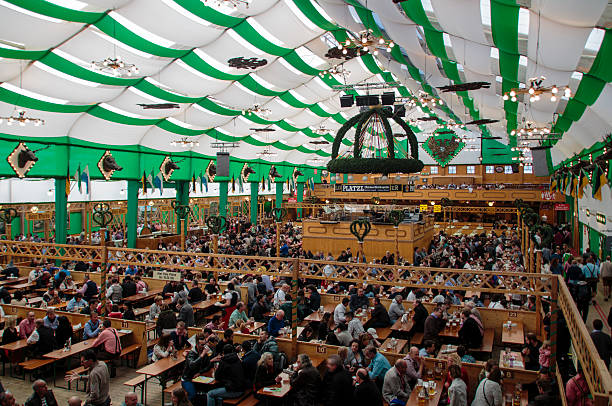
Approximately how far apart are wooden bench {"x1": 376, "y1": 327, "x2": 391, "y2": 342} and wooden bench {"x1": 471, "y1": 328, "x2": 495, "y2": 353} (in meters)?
1.47

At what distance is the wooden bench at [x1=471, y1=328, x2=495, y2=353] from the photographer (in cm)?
694

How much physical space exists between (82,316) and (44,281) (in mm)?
4048

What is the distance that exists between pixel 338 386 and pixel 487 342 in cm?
351

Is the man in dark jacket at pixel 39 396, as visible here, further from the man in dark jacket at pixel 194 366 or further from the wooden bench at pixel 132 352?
the wooden bench at pixel 132 352

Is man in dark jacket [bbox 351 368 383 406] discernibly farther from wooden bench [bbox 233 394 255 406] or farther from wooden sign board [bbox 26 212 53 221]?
wooden sign board [bbox 26 212 53 221]

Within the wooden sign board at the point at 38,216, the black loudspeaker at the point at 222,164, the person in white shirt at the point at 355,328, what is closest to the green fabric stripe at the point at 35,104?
the black loudspeaker at the point at 222,164

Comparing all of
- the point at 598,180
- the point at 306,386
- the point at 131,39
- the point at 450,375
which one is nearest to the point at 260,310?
the point at 306,386

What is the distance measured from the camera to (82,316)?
7848mm

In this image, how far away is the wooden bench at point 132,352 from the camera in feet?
23.4

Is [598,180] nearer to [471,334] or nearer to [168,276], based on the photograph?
[471,334]

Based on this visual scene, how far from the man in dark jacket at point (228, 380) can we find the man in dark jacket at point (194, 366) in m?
0.26

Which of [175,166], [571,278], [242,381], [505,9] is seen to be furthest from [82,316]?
[175,166]

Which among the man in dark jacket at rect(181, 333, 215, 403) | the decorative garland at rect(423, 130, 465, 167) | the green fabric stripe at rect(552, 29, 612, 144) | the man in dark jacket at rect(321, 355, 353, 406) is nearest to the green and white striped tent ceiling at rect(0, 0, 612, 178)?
the green fabric stripe at rect(552, 29, 612, 144)

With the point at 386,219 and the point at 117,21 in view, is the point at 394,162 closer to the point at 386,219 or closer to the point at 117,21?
the point at 117,21
